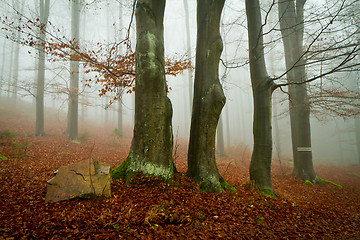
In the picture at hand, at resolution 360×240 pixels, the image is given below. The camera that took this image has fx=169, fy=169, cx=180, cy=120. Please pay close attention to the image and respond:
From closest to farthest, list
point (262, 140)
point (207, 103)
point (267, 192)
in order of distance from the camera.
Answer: point (207, 103), point (267, 192), point (262, 140)

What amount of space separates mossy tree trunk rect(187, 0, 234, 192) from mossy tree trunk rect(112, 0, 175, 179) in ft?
2.25

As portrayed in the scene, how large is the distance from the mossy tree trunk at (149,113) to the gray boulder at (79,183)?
0.69 metres

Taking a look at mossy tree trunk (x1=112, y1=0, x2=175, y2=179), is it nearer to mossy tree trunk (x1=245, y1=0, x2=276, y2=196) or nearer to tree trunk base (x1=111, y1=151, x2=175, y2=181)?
tree trunk base (x1=111, y1=151, x2=175, y2=181)

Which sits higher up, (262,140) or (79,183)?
(262,140)

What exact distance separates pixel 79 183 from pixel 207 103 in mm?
3167

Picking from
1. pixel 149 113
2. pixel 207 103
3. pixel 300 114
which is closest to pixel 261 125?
pixel 207 103

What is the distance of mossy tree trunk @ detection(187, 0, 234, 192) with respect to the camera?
4.11m

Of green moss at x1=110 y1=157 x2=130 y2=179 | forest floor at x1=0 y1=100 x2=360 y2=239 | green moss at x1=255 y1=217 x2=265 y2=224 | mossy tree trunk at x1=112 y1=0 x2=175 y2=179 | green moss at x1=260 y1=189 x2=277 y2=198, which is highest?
mossy tree trunk at x1=112 y1=0 x2=175 y2=179

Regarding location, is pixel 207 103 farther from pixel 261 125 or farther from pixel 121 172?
pixel 121 172

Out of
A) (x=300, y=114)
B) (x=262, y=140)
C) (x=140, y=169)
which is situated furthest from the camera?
(x=300, y=114)

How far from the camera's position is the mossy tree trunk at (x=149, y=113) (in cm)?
384

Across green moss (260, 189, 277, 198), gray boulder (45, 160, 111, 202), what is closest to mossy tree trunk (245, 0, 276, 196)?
green moss (260, 189, 277, 198)

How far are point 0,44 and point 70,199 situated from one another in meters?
33.4

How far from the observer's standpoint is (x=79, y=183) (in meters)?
3.02
